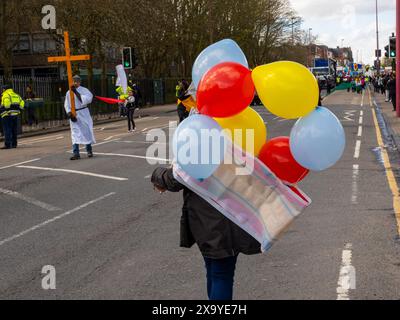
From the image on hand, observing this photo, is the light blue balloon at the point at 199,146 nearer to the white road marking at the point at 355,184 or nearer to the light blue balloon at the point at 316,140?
the light blue balloon at the point at 316,140

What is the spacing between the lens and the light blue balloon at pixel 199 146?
373 centimetres

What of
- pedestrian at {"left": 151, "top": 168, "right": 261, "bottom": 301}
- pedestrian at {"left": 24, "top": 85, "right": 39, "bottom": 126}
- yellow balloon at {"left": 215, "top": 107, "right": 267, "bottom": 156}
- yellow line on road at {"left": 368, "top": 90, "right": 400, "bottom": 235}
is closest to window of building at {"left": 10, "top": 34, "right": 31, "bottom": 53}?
pedestrian at {"left": 24, "top": 85, "right": 39, "bottom": 126}

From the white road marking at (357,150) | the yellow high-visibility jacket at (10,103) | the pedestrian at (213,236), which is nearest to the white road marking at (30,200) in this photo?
the pedestrian at (213,236)

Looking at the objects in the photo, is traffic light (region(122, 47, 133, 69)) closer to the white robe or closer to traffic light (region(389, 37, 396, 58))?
traffic light (region(389, 37, 396, 58))

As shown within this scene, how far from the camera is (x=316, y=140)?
3.87 m

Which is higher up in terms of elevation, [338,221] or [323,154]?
[323,154]

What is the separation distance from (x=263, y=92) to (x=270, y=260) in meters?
2.75

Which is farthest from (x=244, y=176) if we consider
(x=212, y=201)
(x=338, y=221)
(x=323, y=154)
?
(x=338, y=221)

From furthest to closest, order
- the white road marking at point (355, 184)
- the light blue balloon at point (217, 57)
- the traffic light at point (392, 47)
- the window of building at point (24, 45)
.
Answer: the window of building at point (24, 45) < the traffic light at point (392, 47) < the white road marking at point (355, 184) < the light blue balloon at point (217, 57)

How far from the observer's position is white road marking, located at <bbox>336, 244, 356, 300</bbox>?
17.1 ft

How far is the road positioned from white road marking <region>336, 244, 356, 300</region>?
0.05ft

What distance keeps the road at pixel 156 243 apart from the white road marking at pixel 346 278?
0.05 ft
